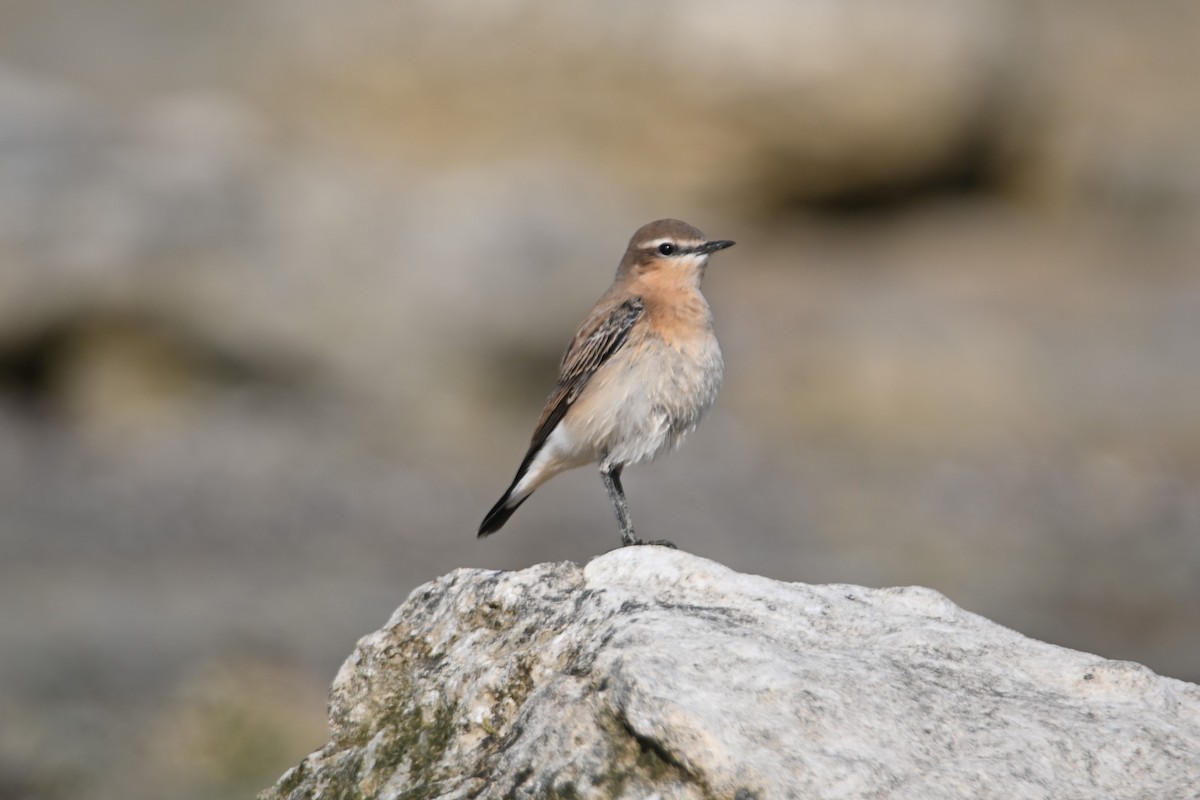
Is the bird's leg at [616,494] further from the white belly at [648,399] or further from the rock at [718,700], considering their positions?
the rock at [718,700]

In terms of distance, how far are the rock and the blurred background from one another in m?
3.66

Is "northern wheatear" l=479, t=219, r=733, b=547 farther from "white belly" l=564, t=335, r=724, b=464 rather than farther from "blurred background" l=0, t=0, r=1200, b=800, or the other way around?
"blurred background" l=0, t=0, r=1200, b=800

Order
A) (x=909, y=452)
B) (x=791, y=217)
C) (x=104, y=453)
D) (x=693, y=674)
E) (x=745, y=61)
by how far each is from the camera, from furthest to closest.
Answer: (x=791, y=217), (x=745, y=61), (x=909, y=452), (x=104, y=453), (x=693, y=674)

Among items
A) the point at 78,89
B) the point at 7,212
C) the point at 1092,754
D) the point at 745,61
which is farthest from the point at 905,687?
the point at 78,89

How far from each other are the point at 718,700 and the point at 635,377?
4402mm

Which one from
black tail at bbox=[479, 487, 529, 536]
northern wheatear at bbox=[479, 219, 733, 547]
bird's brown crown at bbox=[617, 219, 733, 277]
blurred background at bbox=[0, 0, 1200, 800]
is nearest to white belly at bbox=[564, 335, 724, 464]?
northern wheatear at bbox=[479, 219, 733, 547]

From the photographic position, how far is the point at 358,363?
2050 cm

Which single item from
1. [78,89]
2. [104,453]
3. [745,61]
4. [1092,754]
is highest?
[78,89]

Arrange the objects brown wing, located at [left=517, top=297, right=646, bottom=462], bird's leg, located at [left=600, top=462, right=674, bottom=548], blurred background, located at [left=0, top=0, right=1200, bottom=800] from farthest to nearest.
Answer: blurred background, located at [left=0, top=0, right=1200, bottom=800] < brown wing, located at [left=517, top=297, right=646, bottom=462] < bird's leg, located at [left=600, top=462, right=674, bottom=548]

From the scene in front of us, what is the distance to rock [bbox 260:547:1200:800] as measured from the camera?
4348 mm

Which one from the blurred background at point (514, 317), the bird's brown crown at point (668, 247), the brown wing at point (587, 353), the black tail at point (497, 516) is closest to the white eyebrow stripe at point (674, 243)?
the bird's brown crown at point (668, 247)

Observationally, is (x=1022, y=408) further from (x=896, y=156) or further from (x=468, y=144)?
(x=468, y=144)

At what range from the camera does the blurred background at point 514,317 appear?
14633 millimetres

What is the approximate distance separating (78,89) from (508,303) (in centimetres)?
1313
